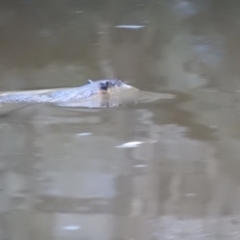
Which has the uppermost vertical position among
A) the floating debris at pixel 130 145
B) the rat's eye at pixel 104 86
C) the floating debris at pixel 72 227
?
the rat's eye at pixel 104 86

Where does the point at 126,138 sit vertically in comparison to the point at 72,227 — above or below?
above

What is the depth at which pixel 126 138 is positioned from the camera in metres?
1.98

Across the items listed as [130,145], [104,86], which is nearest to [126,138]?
[130,145]

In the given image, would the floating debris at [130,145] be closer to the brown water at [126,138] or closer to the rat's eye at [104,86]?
the brown water at [126,138]

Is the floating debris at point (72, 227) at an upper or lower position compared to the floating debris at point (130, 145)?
lower

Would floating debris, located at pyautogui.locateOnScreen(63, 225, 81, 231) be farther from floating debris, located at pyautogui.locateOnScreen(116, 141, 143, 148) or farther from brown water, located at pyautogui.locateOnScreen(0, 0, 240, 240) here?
floating debris, located at pyautogui.locateOnScreen(116, 141, 143, 148)

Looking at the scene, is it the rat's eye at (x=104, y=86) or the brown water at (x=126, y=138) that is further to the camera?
the rat's eye at (x=104, y=86)

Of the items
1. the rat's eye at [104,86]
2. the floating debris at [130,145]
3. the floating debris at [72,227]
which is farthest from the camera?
the rat's eye at [104,86]

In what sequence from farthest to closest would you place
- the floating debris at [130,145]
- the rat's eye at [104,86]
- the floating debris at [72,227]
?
the rat's eye at [104,86]
the floating debris at [130,145]
the floating debris at [72,227]

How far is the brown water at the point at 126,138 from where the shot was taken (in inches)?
63.8

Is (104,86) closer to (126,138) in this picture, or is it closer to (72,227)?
(126,138)

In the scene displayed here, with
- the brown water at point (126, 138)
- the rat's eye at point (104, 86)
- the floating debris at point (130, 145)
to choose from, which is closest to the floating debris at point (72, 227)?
the brown water at point (126, 138)

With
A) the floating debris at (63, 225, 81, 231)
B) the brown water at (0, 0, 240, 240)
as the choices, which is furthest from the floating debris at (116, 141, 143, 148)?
the floating debris at (63, 225, 81, 231)

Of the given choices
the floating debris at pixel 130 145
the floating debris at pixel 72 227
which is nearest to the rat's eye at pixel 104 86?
the floating debris at pixel 130 145
